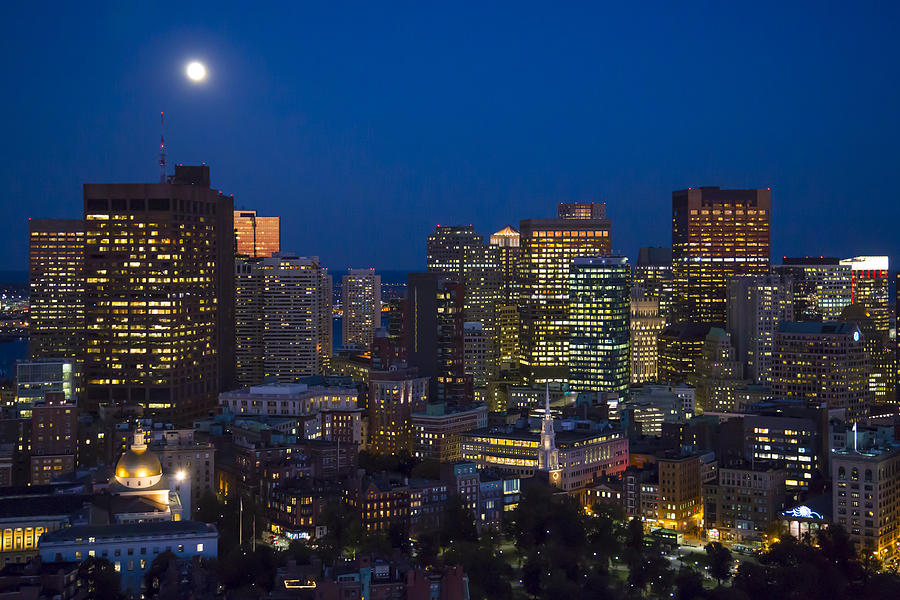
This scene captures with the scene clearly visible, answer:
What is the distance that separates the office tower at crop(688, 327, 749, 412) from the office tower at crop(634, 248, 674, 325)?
2521cm

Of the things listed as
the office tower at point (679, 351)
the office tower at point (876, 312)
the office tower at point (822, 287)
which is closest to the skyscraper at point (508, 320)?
the office tower at point (679, 351)

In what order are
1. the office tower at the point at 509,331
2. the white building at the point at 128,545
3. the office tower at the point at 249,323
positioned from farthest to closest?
the office tower at the point at 509,331 < the office tower at the point at 249,323 < the white building at the point at 128,545

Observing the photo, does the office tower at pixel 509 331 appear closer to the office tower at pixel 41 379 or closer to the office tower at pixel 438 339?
the office tower at pixel 438 339

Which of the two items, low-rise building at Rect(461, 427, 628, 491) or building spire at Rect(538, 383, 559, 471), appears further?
low-rise building at Rect(461, 427, 628, 491)

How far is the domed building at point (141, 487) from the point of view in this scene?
227 feet

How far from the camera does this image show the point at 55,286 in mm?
148000

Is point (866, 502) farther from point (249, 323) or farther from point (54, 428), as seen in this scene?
point (249, 323)

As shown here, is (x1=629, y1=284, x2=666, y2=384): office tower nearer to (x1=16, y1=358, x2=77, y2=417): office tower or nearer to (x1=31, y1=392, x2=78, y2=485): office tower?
(x1=16, y1=358, x2=77, y2=417): office tower

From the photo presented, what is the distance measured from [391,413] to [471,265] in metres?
54.0

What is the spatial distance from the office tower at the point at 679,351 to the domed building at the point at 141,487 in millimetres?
77850

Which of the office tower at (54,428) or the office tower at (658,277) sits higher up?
the office tower at (658,277)

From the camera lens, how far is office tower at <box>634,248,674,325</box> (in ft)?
546

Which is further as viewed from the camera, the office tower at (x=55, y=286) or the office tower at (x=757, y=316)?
the office tower at (x=55, y=286)

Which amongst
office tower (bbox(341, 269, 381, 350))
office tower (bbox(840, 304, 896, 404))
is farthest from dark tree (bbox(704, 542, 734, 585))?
office tower (bbox(341, 269, 381, 350))
